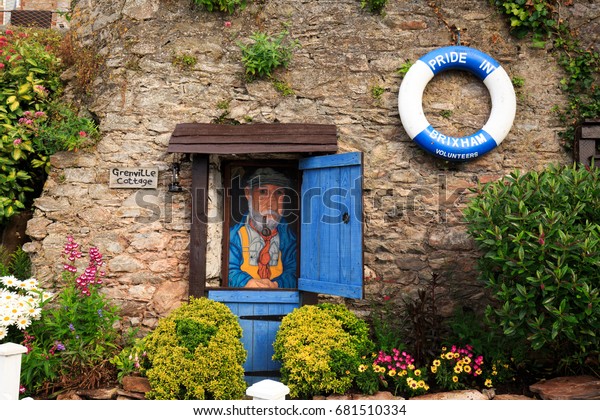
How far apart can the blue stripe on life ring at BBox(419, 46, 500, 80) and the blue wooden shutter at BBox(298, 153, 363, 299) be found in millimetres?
1283

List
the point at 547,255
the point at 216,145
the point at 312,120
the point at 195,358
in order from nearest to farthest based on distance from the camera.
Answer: the point at 547,255 < the point at 195,358 < the point at 216,145 < the point at 312,120

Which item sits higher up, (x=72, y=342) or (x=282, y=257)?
(x=282, y=257)

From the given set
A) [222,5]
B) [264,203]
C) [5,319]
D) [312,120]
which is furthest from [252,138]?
[5,319]

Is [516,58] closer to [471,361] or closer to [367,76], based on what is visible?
[367,76]

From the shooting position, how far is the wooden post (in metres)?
2.72

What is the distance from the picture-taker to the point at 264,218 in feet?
16.5

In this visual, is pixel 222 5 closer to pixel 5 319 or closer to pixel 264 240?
pixel 264 240

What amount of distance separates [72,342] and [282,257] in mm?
1996

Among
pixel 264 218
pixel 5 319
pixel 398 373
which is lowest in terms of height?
pixel 398 373

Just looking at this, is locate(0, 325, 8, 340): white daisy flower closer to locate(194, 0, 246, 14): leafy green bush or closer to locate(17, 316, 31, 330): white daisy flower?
locate(17, 316, 31, 330): white daisy flower

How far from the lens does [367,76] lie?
16.0 feet

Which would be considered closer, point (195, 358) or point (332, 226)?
point (195, 358)

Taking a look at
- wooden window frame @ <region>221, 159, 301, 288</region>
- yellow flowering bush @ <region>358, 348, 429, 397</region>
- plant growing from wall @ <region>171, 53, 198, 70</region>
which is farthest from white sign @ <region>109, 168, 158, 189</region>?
yellow flowering bush @ <region>358, 348, 429, 397</region>

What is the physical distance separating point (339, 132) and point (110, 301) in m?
2.65
